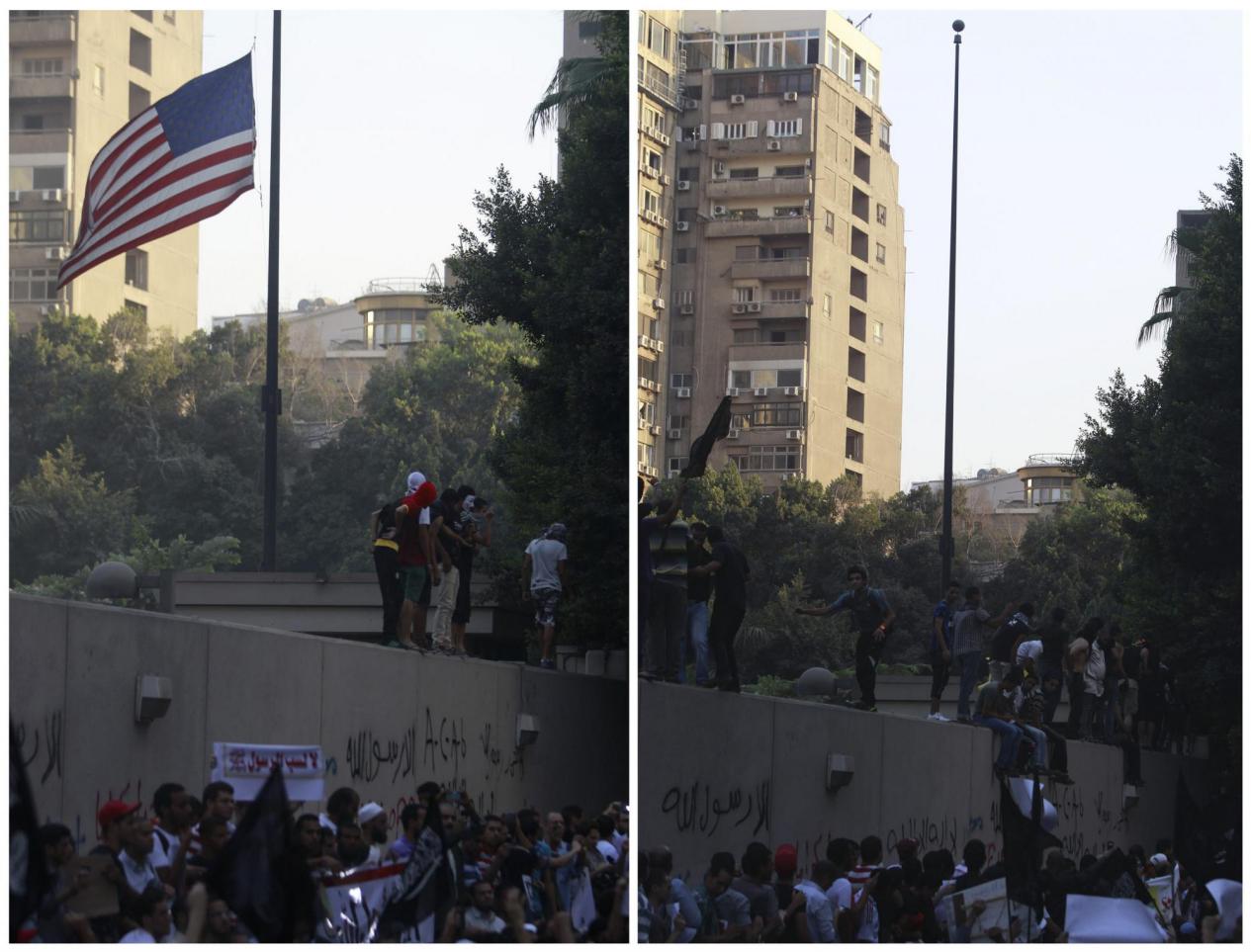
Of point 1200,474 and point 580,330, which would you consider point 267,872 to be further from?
point 1200,474

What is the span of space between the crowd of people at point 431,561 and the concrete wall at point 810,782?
145 cm

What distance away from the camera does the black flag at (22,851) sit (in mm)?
8234

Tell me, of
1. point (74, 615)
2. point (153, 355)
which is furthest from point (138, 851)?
point (153, 355)

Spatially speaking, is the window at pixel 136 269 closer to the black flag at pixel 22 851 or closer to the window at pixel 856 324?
the window at pixel 856 324

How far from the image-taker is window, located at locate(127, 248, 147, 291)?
39.7 metres

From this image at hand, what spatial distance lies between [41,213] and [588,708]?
23.3m

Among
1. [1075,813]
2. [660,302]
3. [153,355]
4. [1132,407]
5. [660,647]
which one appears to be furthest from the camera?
[153,355]

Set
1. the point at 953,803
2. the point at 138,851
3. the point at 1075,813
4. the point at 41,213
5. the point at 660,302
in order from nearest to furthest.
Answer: the point at 138,851 < the point at 953,803 < the point at 1075,813 < the point at 660,302 < the point at 41,213

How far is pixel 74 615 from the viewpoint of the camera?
889 centimetres

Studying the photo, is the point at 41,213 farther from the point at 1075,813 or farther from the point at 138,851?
the point at 138,851

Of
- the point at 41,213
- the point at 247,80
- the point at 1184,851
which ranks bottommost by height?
the point at 1184,851

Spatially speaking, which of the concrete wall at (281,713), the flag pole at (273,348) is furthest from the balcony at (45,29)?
the concrete wall at (281,713)

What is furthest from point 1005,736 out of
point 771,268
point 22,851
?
point 22,851

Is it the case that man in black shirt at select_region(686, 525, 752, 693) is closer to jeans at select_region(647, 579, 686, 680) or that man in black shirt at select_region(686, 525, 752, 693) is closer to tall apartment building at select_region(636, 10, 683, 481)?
jeans at select_region(647, 579, 686, 680)
